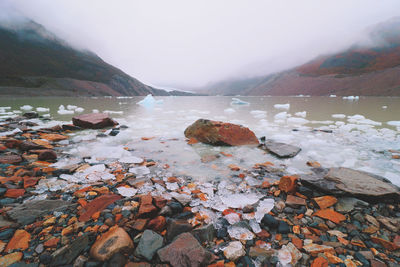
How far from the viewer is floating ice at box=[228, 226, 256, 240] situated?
57.1 inches

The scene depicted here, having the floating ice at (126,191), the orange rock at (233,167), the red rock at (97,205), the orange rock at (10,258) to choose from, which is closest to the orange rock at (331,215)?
the orange rock at (233,167)

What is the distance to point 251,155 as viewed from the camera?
3.76m

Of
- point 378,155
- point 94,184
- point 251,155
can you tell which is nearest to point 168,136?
point 251,155

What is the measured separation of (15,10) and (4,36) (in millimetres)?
39318

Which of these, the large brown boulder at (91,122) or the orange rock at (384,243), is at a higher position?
the large brown boulder at (91,122)

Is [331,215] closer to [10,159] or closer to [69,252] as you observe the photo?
[69,252]

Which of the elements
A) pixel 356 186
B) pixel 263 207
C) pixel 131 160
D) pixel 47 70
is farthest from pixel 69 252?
pixel 47 70

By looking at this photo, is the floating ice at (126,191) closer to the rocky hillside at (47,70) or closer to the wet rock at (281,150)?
the wet rock at (281,150)

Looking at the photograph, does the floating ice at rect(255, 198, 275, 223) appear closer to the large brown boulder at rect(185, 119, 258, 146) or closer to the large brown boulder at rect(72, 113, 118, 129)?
the large brown boulder at rect(185, 119, 258, 146)

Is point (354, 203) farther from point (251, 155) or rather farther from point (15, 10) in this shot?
point (15, 10)

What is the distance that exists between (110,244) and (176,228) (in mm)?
510

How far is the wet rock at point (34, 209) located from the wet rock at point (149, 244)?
0.98 metres

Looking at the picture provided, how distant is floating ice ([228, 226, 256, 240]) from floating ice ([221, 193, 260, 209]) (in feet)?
1.15

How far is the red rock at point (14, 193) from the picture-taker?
1.86m
